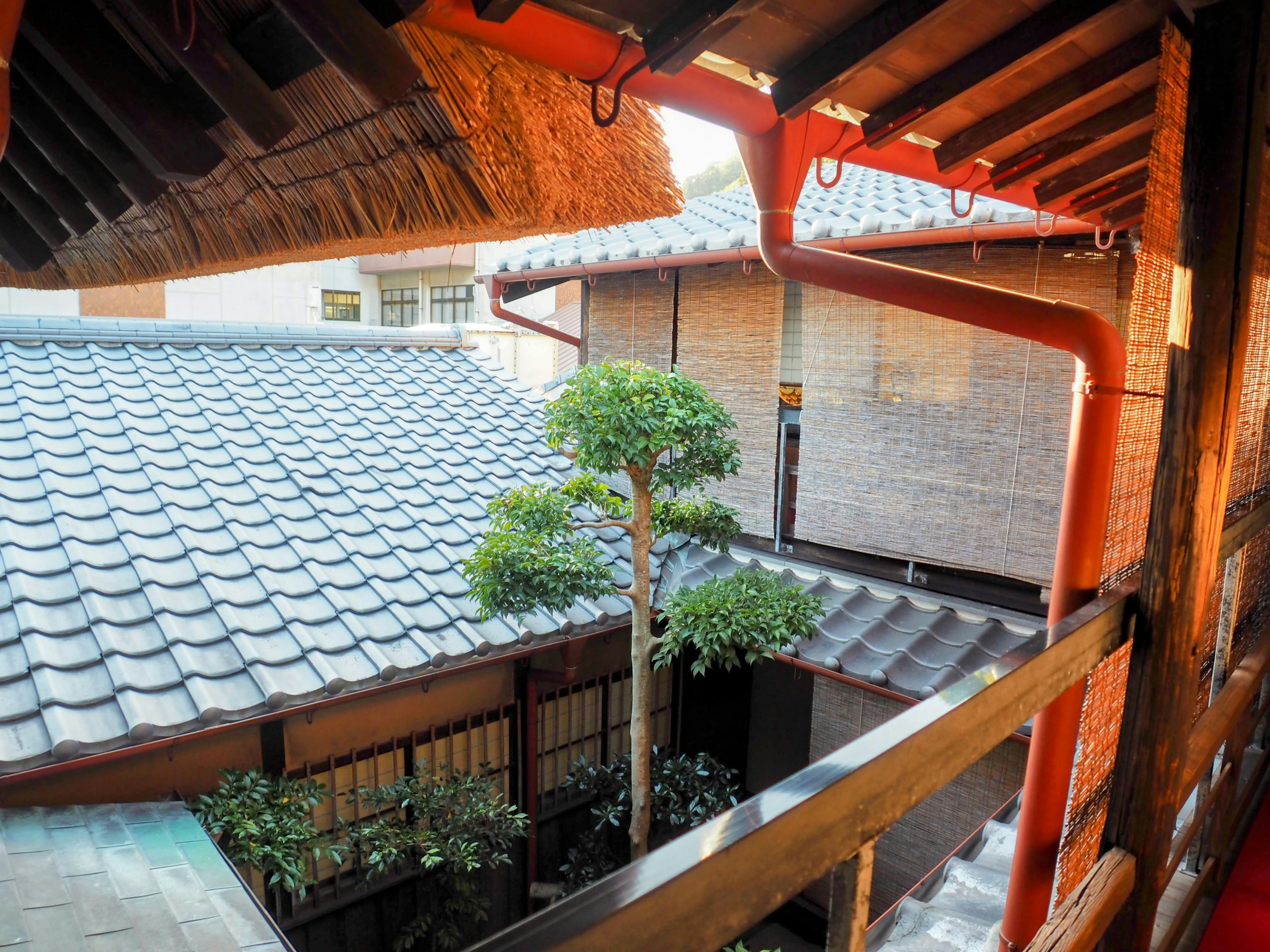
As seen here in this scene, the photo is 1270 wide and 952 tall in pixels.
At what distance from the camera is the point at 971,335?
16.5ft

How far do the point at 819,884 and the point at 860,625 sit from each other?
7.25 feet

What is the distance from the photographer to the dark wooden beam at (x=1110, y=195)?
311cm

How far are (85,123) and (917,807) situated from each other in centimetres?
508

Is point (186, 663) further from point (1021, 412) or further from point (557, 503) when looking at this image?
point (1021, 412)

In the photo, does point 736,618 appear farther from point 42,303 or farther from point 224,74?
point 42,303

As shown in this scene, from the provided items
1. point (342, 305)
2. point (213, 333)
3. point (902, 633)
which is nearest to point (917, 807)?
point (902, 633)

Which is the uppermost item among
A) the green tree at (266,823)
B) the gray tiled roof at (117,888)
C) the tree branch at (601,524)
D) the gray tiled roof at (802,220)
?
the gray tiled roof at (802,220)

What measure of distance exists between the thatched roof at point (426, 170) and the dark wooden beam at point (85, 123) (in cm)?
16

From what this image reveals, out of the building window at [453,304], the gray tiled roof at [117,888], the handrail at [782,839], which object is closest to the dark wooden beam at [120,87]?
the handrail at [782,839]

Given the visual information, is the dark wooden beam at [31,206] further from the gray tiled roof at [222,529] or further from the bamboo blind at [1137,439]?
the bamboo blind at [1137,439]

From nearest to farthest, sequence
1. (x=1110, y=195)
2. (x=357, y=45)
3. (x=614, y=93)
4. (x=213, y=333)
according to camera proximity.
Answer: (x=357, y=45)
(x=614, y=93)
(x=1110, y=195)
(x=213, y=333)

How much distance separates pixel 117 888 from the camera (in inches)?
118

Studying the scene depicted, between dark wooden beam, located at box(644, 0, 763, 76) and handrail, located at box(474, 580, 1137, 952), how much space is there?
1126mm

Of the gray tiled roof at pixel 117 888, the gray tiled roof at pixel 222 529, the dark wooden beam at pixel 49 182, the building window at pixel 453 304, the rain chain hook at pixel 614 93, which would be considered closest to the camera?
the rain chain hook at pixel 614 93
